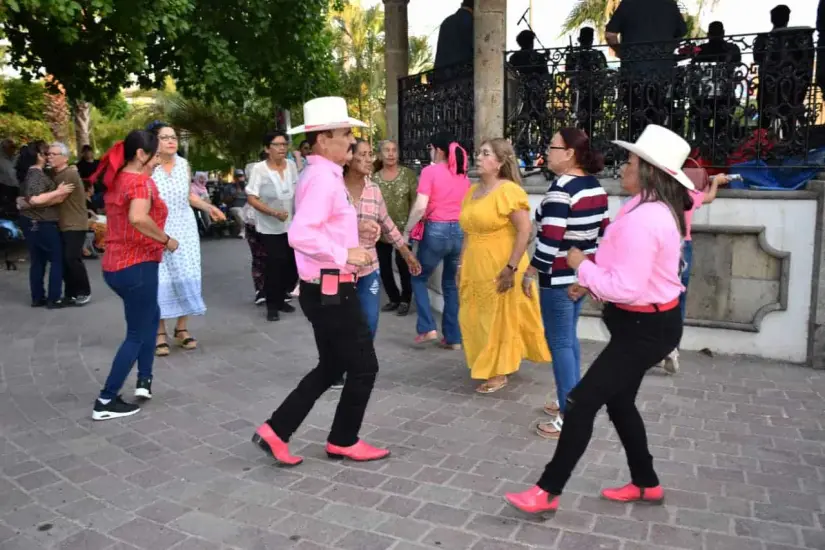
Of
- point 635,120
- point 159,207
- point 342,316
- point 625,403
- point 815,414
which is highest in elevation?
point 635,120

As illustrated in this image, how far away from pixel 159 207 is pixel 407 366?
2.42 metres

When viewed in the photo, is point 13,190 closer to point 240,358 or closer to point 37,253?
point 37,253

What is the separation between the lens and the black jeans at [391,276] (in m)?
8.48

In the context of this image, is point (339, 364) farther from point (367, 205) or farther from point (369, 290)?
point (367, 205)

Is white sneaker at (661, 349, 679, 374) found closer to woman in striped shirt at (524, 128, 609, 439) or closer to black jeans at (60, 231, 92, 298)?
woman in striped shirt at (524, 128, 609, 439)

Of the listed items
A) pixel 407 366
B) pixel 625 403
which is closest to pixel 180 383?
pixel 407 366

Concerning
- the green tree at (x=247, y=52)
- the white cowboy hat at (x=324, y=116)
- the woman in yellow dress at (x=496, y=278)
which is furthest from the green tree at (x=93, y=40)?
the white cowboy hat at (x=324, y=116)

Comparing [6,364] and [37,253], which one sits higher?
[37,253]

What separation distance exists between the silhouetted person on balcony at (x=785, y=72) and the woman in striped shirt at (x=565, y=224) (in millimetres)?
3116

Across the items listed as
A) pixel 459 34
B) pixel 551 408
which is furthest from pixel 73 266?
pixel 551 408

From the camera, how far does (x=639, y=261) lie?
3229 mm

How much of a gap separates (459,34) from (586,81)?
2.11 m

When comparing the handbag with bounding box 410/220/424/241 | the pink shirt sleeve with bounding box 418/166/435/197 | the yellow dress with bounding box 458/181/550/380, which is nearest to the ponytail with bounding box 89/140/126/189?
the yellow dress with bounding box 458/181/550/380

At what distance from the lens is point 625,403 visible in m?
3.61
